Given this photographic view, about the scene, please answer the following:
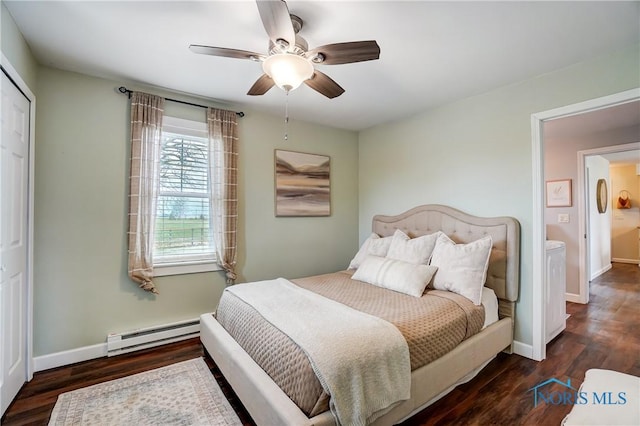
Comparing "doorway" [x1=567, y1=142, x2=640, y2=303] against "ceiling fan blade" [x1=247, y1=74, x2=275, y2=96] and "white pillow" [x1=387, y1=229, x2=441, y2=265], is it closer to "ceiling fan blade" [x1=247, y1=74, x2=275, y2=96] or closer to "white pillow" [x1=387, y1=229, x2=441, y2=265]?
"white pillow" [x1=387, y1=229, x2=441, y2=265]

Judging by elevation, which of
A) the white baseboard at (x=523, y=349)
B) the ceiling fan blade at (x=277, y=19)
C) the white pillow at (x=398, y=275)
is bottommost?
the white baseboard at (x=523, y=349)

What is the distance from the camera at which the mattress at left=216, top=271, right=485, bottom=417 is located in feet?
4.62

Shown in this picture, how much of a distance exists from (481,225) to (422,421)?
1838 mm

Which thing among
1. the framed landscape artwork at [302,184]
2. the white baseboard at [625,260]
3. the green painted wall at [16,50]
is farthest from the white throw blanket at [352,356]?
the white baseboard at [625,260]

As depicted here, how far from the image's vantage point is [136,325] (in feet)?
8.80

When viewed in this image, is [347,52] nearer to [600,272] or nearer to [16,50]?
[16,50]

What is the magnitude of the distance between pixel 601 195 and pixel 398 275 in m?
5.98

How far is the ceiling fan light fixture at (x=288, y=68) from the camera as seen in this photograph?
1.64m

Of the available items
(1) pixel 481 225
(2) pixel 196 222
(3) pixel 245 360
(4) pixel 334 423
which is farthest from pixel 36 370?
(1) pixel 481 225

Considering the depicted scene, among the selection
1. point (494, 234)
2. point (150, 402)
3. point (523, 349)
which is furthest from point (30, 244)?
point (523, 349)

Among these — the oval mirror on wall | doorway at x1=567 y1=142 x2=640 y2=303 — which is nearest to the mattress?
doorway at x1=567 y1=142 x2=640 y2=303

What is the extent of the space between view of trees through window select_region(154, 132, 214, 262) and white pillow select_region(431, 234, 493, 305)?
236 cm

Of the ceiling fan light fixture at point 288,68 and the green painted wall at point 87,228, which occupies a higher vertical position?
the ceiling fan light fixture at point 288,68

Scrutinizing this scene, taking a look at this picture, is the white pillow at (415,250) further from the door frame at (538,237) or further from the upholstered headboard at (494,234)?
the door frame at (538,237)
